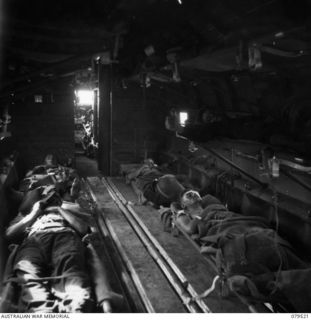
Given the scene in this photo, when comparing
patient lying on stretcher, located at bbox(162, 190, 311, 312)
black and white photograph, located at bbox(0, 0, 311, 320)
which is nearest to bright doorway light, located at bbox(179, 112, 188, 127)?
black and white photograph, located at bbox(0, 0, 311, 320)

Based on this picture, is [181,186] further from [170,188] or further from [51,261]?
[51,261]

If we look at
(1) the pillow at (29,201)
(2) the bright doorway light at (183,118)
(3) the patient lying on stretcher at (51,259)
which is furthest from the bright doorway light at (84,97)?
(3) the patient lying on stretcher at (51,259)

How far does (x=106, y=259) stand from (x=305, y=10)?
12.0ft

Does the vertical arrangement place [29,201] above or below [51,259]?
above

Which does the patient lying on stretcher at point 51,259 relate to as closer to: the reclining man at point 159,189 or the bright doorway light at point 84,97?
the reclining man at point 159,189

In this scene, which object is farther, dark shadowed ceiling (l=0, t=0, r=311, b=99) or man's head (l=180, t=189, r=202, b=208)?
man's head (l=180, t=189, r=202, b=208)

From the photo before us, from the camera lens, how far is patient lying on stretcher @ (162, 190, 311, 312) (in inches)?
130

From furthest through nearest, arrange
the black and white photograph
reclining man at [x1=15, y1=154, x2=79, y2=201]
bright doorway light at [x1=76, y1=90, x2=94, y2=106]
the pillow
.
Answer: bright doorway light at [x1=76, y1=90, x2=94, y2=106]
reclining man at [x1=15, y1=154, x2=79, y2=201]
the pillow
the black and white photograph

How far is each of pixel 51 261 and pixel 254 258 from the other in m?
2.22

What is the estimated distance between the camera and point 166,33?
678cm

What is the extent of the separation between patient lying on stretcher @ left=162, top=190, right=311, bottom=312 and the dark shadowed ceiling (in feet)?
6.36

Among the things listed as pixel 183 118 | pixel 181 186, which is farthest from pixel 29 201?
pixel 183 118

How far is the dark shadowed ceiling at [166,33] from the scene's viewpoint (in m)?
3.79

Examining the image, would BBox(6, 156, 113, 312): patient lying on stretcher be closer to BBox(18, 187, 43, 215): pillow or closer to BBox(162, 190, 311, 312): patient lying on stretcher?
BBox(18, 187, 43, 215): pillow
